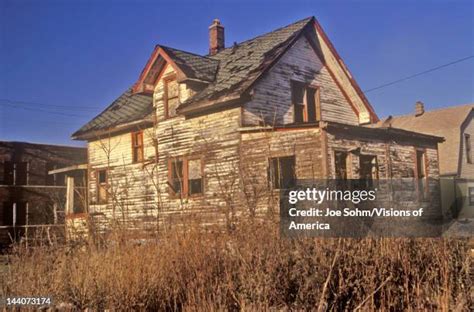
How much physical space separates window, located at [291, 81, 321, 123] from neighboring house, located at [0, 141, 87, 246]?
44.3 feet

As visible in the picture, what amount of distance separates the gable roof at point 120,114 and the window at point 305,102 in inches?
234

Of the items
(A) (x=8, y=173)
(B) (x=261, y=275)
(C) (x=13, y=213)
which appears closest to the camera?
(B) (x=261, y=275)

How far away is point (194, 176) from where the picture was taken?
17.8 metres

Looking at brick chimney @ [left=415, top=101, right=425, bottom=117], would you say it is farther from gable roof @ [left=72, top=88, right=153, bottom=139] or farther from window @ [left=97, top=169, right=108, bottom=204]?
window @ [left=97, top=169, right=108, bottom=204]

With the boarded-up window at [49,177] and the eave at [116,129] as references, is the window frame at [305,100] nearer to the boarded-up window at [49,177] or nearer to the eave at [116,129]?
the eave at [116,129]

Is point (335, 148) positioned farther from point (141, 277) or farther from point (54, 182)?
point (54, 182)

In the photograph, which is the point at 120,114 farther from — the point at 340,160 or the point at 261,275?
the point at 261,275

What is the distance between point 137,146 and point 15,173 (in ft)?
43.0

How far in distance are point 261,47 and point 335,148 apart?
631cm

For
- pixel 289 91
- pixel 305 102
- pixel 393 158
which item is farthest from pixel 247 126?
pixel 393 158

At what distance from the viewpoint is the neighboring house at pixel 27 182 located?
28.2 m

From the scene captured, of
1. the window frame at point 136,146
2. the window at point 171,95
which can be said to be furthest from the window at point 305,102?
the window frame at point 136,146

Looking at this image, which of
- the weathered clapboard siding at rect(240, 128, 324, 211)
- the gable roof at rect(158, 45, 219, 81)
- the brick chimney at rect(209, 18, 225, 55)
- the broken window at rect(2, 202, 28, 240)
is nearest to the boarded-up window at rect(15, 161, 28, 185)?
the broken window at rect(2, 202, 28, 240)

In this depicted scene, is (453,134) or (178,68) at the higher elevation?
(178,68)
